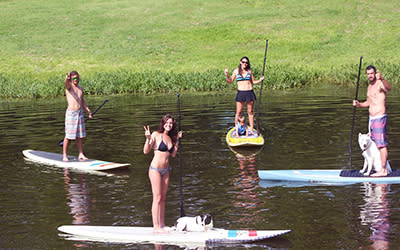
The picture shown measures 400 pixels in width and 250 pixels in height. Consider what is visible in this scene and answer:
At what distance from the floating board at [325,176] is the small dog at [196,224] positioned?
3.87 m

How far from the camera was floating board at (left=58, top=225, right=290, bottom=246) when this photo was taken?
9.41m

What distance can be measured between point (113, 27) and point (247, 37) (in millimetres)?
12864

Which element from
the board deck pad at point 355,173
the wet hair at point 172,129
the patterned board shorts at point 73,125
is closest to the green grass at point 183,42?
the patterned board shorts at point 73,125

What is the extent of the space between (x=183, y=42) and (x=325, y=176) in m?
41.3

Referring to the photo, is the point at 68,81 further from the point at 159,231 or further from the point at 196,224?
the point at 196,224

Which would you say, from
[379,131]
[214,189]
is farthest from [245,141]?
[379,131]

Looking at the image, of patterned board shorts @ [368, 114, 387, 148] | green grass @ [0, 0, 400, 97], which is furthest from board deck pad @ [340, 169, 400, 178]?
green grass @ [0, 0, 400, 97]

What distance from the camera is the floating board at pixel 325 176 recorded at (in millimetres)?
12719

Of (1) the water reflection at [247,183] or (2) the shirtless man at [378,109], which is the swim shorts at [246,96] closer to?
(1) the water reflection at [247,183]

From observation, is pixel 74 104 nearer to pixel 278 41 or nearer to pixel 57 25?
pixel 278 41

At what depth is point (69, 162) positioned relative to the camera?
15656 mm

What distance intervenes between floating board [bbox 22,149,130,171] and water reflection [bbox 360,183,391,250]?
562cm

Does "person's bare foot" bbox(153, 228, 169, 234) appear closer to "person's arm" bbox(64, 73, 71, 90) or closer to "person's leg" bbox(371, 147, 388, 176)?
"person's leg" bbox(371, 147, 388, 176)

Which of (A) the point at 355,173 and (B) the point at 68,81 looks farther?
(B) the point at 68,81
